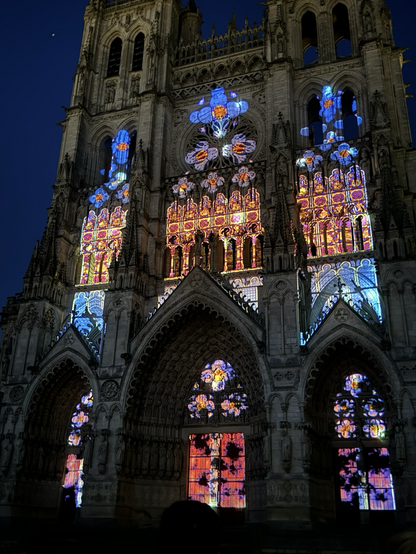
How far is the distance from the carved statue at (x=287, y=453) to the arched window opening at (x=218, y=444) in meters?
3.48

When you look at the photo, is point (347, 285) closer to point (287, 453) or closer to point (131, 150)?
point (287, 453)

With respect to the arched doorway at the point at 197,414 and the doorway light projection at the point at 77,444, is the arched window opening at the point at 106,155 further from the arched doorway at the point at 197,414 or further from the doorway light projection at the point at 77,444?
the doorway light projection at the point at 77,444

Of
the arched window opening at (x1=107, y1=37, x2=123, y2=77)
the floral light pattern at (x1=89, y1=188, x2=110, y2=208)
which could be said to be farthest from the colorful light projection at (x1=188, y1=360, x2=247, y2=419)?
the arched window opening at (x1=107, y1=37, x2=123, y2=77)

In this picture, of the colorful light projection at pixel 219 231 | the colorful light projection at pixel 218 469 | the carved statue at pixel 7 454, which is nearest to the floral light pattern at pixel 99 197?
the colorful light projection at pixel 219 231

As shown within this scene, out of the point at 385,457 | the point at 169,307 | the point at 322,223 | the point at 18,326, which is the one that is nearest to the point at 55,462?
the point at 18,326

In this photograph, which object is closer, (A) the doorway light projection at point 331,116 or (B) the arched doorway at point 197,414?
(B) the arched doorway at point 197,414

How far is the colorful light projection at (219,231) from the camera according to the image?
25469 millimetres

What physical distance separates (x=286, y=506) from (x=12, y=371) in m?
13.3

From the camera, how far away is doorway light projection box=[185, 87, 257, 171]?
94.3ft

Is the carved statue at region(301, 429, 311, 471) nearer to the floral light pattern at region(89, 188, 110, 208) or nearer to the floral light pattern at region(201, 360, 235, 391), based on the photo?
the floral light pattern at region(201, 360, 235, 391)

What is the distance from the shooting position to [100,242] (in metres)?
28.2

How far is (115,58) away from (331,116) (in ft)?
49.7

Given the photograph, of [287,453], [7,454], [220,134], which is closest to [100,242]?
[220,134]

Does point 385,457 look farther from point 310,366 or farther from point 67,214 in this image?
point 67,214
